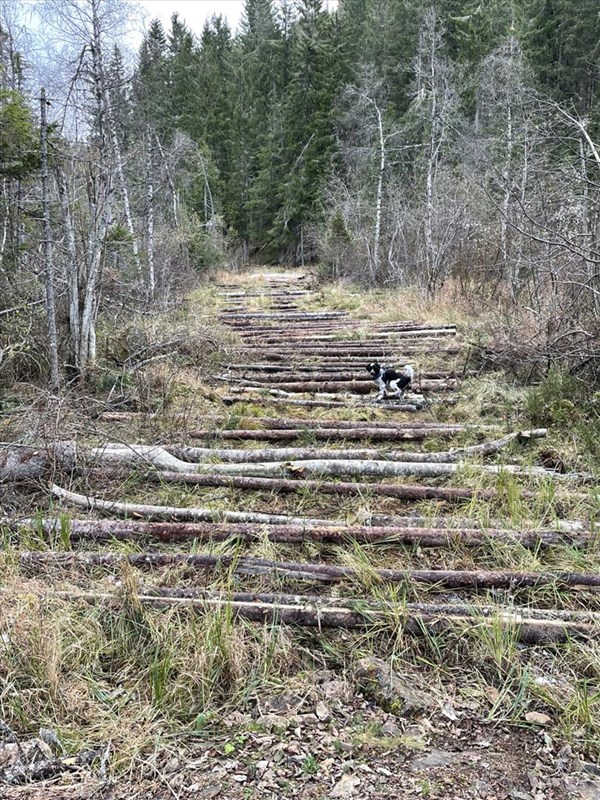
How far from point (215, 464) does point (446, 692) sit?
2744 mm

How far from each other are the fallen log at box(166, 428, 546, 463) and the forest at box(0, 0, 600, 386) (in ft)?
7.56

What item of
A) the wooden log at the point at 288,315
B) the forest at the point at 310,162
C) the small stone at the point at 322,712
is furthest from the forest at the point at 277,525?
the wooden log at the point at 288,315

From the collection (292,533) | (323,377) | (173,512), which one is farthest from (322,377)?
(292,533)

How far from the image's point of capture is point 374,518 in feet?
11.6

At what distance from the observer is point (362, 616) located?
8.43 feet

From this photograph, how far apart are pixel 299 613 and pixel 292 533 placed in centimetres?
77

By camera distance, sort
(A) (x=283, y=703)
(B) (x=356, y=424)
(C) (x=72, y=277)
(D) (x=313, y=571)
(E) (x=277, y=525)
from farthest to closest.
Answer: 1. (C) (x=72, y=277)
2. (B) (x=356, y=424)
3. (E) (x=277, y=525)
4. (D) (x=313, y=571)
5. (A) (x=283, y=703)

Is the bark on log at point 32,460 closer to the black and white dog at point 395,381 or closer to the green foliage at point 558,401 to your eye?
the black and white dog at point 395,381

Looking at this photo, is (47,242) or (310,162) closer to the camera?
(47,242)

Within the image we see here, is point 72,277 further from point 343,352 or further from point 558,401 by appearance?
point 558,401

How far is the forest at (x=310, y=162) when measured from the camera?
264 inches

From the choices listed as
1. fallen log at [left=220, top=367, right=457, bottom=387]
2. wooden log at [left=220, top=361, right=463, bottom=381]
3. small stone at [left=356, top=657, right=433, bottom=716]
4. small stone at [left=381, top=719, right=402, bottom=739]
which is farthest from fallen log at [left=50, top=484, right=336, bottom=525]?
wooden log at [left=220, top=361, right=463, bottom=381]

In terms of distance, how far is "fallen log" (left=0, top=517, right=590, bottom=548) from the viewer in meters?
3.20

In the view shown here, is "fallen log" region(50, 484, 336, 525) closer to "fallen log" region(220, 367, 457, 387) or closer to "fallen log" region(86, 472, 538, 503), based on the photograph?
"fallen log" region(86, 472, 538, 503)
